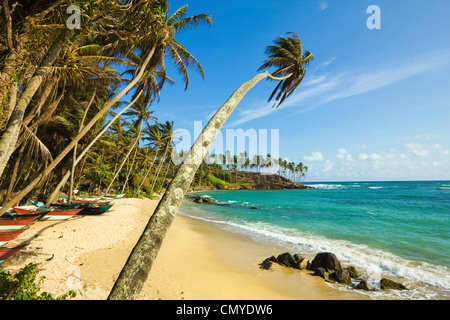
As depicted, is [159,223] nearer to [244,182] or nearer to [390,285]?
[390,285]

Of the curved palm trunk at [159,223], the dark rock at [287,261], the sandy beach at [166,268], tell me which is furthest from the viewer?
the dark rock at [287,261]

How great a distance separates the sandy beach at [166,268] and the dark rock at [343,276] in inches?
22.1

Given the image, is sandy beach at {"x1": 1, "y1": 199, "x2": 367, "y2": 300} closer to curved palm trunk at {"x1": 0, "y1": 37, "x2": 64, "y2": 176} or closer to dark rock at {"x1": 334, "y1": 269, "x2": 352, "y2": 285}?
dark rock at {"x1": 334, "y1": 269, "x2": 352, "y2": 285}

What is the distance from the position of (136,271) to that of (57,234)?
9383 mm

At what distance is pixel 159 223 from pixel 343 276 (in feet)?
24.4

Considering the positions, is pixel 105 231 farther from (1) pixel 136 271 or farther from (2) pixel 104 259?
(1) pixel 136 271

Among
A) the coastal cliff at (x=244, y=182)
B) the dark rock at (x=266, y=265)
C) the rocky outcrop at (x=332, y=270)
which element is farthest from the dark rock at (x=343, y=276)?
the coastal cliff at (x=244, y=182)

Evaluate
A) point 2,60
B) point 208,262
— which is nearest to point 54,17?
point 2,60

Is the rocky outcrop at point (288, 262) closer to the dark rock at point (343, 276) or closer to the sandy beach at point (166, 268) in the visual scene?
the sandy beach at point (166, 268)

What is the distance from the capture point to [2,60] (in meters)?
4.04

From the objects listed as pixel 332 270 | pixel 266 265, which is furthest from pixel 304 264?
pixel 266 265

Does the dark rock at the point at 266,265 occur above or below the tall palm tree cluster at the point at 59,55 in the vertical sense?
below

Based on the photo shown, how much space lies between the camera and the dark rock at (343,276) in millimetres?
6640

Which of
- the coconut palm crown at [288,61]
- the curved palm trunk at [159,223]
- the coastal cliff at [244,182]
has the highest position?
the coconut palm crown at [288,61]
